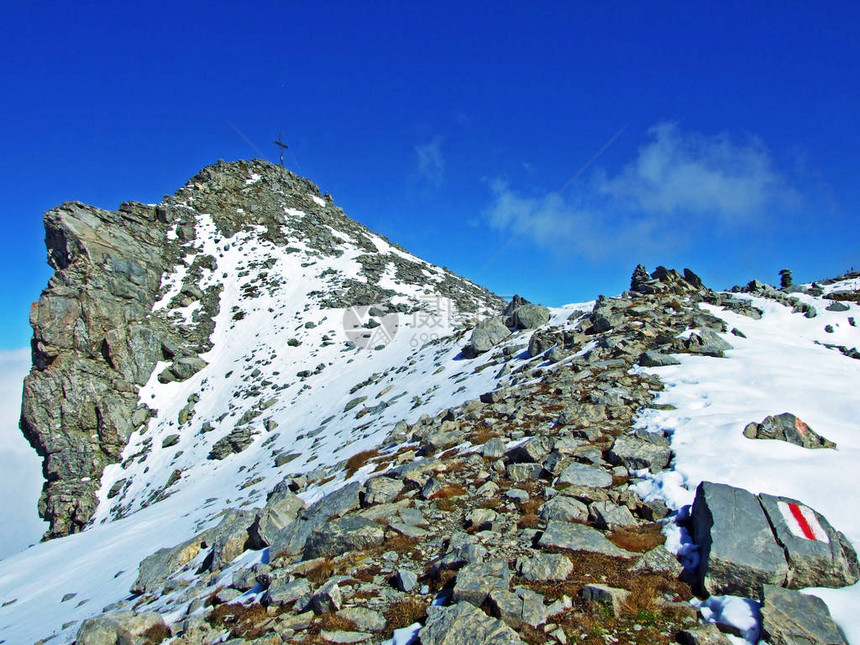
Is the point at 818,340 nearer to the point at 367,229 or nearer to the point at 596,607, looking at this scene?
the point at 596,607

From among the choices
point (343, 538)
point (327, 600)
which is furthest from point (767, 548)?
point (343, 538)

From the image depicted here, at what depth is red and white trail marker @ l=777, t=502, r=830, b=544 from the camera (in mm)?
7473

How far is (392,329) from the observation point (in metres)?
44.6

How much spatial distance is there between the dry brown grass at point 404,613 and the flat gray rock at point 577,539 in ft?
8.93

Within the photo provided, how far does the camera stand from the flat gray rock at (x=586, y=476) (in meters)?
10.8

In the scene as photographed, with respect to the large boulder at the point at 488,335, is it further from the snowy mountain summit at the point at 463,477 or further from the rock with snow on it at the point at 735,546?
the rock with snow on it at the point at 735,546

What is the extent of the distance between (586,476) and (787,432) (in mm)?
6116

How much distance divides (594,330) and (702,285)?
12860mm

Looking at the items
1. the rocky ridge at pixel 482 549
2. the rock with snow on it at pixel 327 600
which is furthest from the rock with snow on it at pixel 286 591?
the rock with snow on it at pixel 327 600

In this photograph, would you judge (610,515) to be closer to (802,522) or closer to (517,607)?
(802,522)

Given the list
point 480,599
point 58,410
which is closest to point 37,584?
point 480,599

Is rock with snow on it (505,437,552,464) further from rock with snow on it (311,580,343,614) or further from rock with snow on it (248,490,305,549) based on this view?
rock with snow on it (248,490,305,549)

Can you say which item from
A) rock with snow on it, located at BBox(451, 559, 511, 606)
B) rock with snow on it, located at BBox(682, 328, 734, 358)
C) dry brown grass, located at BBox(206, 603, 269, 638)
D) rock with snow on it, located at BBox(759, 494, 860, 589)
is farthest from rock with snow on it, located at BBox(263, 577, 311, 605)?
rock with snow on it, located at BBox(682, 328, 734, 358)

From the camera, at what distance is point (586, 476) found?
11000mm
